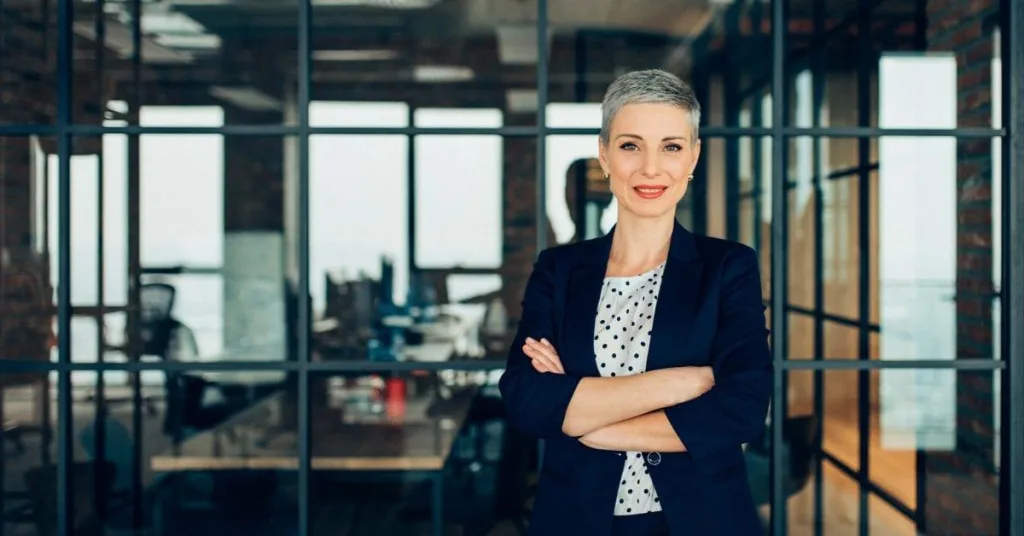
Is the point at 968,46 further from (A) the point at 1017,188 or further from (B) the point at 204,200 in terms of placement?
(B) the point at 204,200

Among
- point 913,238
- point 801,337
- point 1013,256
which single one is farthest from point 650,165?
point 801,337

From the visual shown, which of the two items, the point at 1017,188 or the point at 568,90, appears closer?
the point at 1017,188

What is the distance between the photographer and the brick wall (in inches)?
132

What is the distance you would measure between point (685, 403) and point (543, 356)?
11.7 inches

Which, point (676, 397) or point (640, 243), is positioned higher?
point (640, 243)

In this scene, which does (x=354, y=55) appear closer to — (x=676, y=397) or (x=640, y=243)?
(x=640, y=243)

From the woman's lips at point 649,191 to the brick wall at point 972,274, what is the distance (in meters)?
1.89

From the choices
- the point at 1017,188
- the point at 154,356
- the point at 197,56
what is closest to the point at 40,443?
the point at 154,356

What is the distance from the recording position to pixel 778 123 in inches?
112

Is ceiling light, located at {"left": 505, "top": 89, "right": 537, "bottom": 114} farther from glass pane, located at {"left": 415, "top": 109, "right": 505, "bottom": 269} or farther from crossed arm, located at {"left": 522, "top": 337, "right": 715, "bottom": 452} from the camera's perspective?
crossed arm, located at {"left": 522, "top": 337, "right": 715, "bottom": 452}

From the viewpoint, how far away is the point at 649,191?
6.29ft

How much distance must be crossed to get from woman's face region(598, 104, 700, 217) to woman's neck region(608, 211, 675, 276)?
0.17ft

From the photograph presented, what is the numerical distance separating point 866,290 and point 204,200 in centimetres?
801

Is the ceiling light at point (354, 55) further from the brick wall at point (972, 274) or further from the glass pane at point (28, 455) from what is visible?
the brick wall at point (972, 274)
